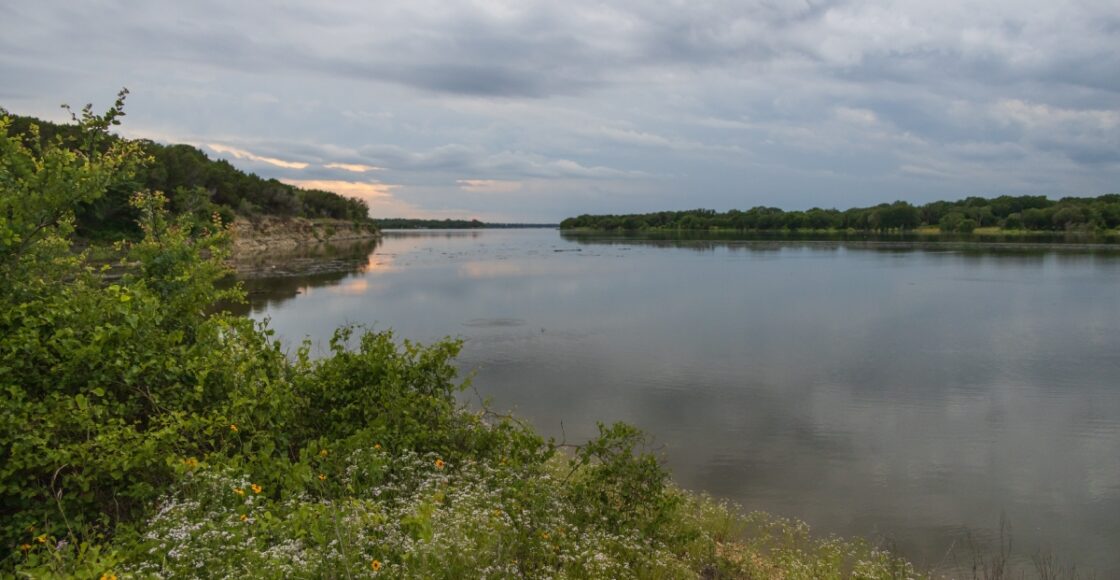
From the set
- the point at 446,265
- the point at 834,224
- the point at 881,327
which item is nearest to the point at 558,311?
the point at 881,327

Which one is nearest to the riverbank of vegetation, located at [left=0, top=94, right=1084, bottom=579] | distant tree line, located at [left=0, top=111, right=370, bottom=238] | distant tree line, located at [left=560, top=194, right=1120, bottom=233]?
distant tree line, located at [left=0, top=111, right=370, bottom=238]

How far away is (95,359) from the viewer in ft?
17.1

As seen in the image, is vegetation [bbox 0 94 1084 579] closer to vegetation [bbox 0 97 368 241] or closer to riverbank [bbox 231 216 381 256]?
vegetation [bbox 0 97 368 241]

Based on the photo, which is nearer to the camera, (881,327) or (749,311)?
(881,327)

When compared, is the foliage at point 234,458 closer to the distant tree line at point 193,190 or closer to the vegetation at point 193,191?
the vegetation at point 193,191

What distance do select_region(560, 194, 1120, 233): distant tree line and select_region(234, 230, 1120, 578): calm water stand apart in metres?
103

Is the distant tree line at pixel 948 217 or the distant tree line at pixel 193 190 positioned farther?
the distant tree line at pixel 948 217

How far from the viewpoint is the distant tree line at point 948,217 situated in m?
120

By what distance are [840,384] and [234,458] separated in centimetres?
1462

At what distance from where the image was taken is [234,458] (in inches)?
208

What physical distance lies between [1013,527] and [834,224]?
553ft

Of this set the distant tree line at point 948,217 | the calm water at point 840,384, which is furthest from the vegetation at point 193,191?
the distant tree line at point 948,217

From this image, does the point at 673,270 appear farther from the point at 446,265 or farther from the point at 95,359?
the point at 95,359

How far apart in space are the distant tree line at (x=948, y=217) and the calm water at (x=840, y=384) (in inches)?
4064
